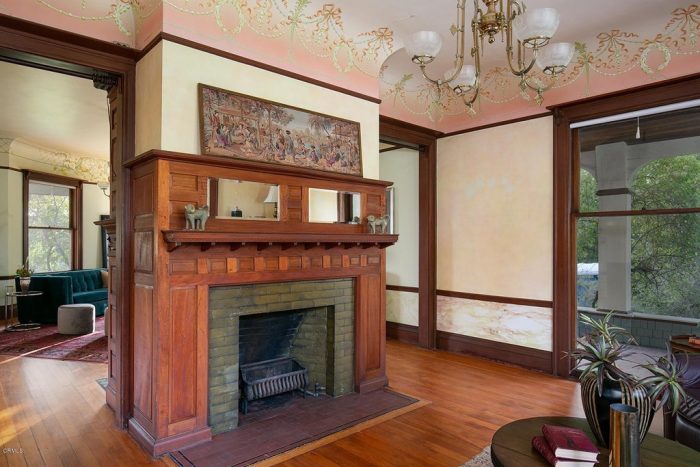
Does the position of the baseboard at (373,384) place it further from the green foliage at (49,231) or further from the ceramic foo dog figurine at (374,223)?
the green foliage at (49,231)

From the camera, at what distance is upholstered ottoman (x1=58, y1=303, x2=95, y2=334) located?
6.24m

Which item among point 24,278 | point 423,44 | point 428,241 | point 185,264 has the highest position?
point 423,44

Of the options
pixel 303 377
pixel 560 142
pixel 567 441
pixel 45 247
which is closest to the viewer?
pixel 567 441

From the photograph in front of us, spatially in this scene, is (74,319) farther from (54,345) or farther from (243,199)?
(243,199)

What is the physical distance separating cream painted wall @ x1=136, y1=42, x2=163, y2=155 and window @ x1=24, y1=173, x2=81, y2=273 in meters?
6.32

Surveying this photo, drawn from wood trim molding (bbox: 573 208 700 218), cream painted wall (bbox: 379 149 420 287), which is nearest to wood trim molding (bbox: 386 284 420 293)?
cream painted wall (bbox: 379 149 420 287)

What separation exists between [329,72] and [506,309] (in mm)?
3316

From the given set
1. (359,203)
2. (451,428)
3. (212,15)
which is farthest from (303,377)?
(212,15)

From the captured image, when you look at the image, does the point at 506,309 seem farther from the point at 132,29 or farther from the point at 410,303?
the point at 132,29

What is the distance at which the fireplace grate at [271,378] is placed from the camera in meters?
3.45

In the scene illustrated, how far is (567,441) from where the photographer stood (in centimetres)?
187

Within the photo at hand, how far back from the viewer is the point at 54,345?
18.5 feet

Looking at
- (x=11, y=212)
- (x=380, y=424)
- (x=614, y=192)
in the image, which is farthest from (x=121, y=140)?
(x=11, y=212)

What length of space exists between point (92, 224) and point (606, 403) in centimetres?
988
